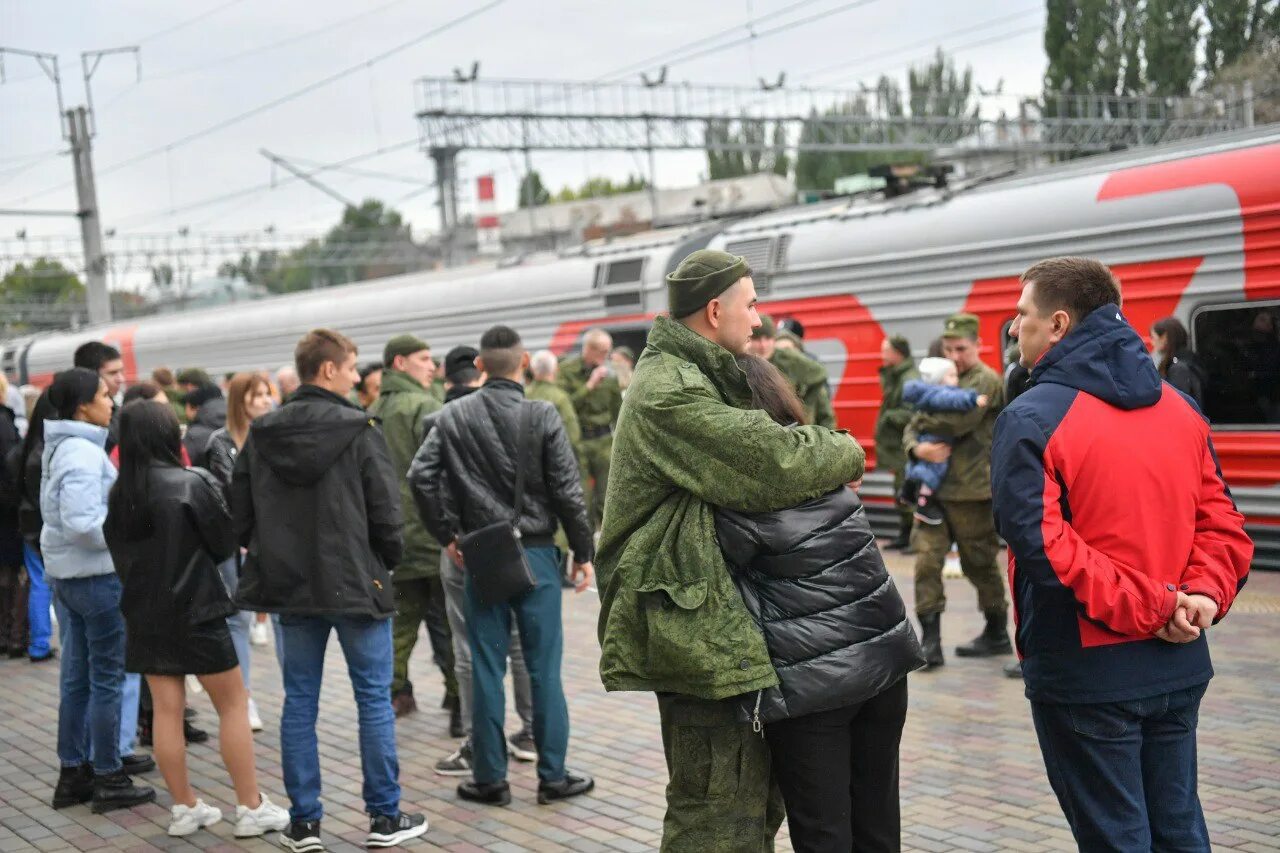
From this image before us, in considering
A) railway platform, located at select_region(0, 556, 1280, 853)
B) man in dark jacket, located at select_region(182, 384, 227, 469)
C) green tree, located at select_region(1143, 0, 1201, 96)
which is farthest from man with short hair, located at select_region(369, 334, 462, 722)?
green tree, located at select_region(1143, 0, 1201, 96)

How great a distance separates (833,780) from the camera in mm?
3508

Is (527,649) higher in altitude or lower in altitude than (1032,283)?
lower

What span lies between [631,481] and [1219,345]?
7.02 m

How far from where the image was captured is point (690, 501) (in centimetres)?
353

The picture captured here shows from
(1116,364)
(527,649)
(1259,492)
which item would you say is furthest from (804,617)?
(1259,492)

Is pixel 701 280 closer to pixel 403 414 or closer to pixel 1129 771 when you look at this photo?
pixel 1129 771

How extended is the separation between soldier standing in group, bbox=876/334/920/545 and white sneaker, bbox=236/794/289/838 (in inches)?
263

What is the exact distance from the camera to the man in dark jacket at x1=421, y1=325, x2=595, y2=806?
5.81 meters

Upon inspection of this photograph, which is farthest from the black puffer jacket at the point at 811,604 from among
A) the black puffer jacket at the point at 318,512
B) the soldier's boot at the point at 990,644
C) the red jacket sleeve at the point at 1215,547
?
the soldier's boot at the point at 990,644

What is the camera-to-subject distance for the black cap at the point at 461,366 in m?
7.68

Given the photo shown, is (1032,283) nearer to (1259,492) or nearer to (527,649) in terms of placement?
(527,649)

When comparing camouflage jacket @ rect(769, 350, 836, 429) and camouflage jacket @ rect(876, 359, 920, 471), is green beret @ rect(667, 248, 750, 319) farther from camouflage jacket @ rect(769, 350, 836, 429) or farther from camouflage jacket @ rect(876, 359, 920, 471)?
camouflage jacket @ rect(876, 359, 920, 471)

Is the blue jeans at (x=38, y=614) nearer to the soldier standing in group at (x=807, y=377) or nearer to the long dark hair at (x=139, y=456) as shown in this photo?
the long dark hair at (x=139, y=456)

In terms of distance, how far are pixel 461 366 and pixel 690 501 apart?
4388 millimetres
